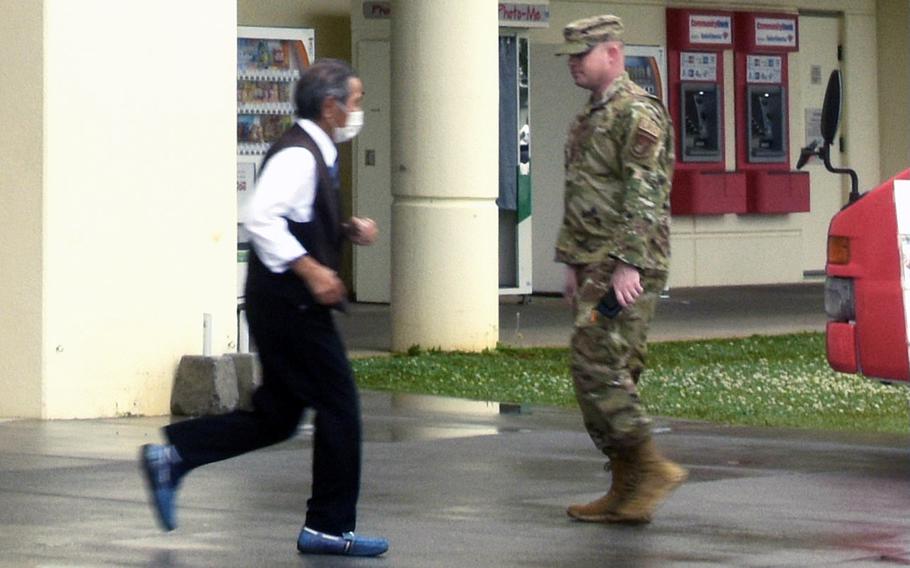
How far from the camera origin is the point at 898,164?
2384 centimetres

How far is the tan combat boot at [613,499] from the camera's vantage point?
7.41 m

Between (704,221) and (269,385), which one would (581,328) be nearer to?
(269,385)

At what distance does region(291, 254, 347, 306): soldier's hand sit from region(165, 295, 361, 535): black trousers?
12 centimetres

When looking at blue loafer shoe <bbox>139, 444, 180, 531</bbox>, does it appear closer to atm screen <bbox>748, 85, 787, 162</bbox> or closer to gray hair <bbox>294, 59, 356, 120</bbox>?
gray hair <bbox>294, 59, 356, 120</bbox>

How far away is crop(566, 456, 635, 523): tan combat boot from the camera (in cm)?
741

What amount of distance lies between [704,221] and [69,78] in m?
12.6

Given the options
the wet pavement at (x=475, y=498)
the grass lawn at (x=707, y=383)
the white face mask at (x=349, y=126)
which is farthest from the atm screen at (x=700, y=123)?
the white face mask at (x=349, y=126)

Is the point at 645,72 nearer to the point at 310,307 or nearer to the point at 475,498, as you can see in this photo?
the point at 475,498

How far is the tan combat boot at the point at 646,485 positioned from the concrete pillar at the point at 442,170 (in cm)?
767

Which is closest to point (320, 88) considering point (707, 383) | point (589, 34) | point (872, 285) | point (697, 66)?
→ point (589, 34)

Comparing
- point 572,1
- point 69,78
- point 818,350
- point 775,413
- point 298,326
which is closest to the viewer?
point 298,326

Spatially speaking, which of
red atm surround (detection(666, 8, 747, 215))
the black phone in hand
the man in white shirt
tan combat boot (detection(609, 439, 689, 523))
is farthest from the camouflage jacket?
red atm surround (detection(666, 8, 747, 215))

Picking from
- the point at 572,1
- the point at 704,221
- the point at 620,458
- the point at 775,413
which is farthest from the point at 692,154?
the point at 620,458

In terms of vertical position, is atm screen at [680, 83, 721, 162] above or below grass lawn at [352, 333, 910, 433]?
above
